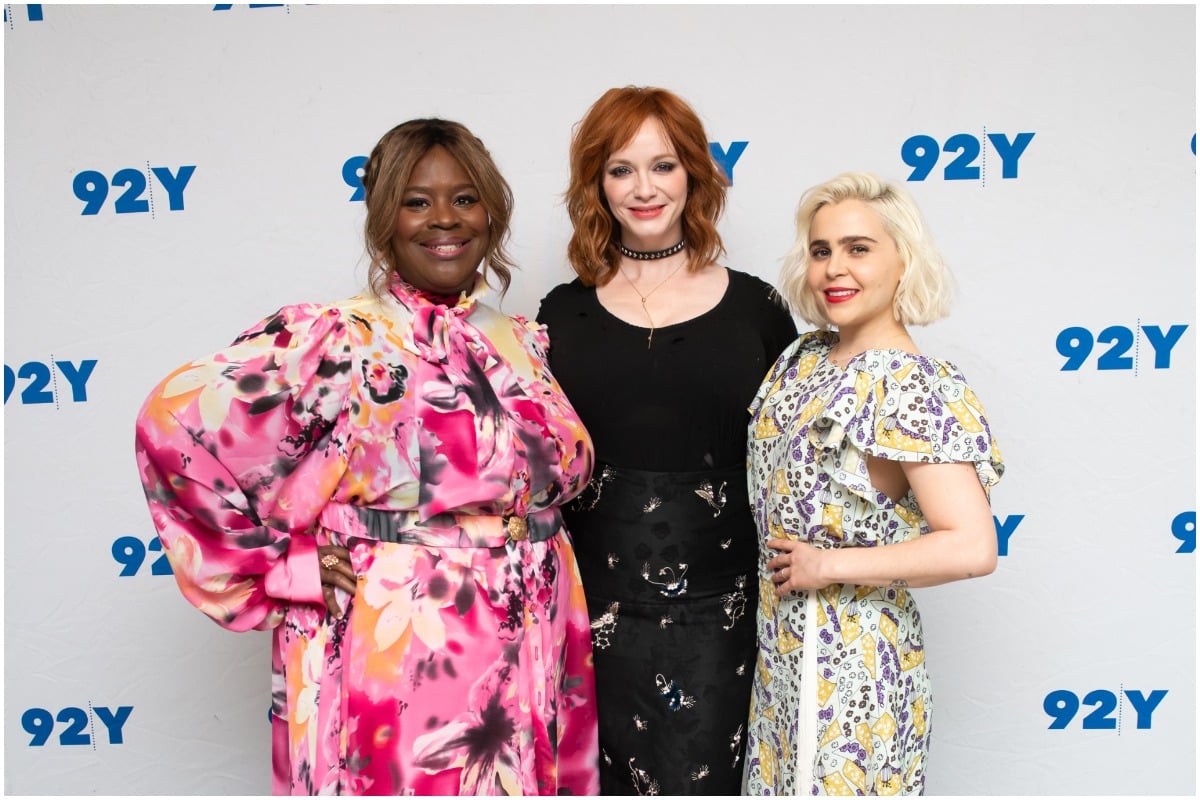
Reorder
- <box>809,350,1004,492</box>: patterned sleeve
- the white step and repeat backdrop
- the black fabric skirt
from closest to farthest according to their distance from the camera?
<box>809,350,1004,492</box>: patterned sleeve
the black fabric skirt
the white step and repeat backdrop

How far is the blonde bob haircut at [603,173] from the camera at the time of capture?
1808 millimetres

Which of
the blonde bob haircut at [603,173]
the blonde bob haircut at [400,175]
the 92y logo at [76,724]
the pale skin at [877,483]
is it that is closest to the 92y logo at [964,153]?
the blonde bob haircut at [603,173]

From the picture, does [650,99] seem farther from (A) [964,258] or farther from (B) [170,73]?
(B) [170,73]

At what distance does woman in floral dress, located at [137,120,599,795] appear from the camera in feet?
4.98

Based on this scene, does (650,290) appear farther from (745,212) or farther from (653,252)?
(745,212)

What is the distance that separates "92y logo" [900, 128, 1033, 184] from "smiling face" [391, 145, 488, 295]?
1245 mm

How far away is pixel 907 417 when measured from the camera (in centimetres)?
143

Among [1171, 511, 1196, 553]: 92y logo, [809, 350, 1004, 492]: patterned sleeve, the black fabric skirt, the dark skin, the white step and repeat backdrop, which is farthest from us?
[1171, 511, 1196, 553]: 92y logo

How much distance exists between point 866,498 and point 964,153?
126 centimetres

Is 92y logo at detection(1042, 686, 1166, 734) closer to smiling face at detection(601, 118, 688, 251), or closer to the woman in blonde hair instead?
the woman in blonde hair

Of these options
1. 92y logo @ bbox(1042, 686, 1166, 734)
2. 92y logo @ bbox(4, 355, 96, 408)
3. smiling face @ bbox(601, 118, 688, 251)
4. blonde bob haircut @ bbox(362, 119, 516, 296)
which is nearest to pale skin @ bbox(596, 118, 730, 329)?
smiling face @ bbox(601, 118, 688, 251)

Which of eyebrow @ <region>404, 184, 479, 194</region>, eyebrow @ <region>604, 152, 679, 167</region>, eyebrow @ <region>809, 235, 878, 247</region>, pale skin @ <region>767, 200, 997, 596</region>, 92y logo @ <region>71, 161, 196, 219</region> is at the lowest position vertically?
pale skin @ <region>767, 200, 997, 596</region>

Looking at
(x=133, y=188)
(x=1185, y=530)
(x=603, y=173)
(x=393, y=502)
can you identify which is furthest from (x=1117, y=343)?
(x=133, y=188)

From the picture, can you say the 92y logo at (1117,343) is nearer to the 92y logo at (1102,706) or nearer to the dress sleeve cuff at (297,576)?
the 92y logo at (1102,706)
